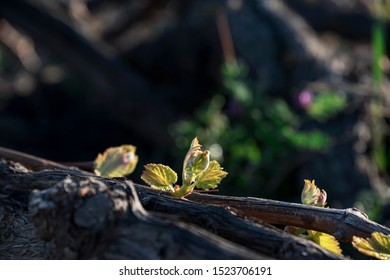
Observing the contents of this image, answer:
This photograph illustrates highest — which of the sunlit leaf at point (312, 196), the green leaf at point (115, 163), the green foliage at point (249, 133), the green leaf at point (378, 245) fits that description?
the green foliage at point (249, 133)

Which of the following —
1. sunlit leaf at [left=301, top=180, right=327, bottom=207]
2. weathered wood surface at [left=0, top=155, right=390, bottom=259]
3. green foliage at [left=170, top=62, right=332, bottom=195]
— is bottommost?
weathered wood surface at [left=0, top=155, right=390, bottom=259]

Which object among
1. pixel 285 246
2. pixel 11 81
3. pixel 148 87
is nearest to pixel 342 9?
pixel 148 87

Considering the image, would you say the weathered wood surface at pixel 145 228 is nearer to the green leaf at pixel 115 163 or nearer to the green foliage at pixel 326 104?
the green leaf at pixel 115 163

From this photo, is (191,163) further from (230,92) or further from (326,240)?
(230,92)

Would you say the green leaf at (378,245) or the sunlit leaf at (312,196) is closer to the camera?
the green leaf at (378,245)

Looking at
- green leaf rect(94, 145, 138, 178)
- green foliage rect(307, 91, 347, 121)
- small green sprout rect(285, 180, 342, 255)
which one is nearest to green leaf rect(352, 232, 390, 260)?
small green sprout rect(285, 180, 342, 255)

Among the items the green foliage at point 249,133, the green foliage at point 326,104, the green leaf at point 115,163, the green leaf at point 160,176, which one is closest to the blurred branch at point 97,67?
the green foliage at point 249,133

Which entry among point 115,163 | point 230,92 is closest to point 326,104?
point 230,92

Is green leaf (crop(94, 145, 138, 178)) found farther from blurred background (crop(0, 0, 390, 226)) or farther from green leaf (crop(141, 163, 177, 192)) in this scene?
blurred background (crop(0, 0, 390, 226))
